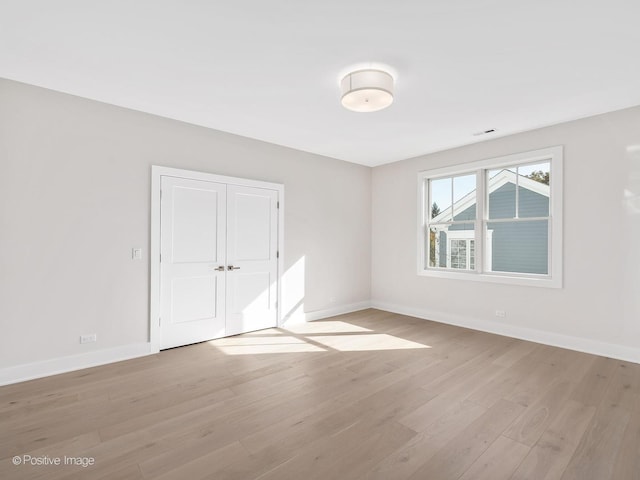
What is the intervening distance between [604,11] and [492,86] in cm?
99

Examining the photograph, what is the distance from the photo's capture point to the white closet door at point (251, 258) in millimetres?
4301

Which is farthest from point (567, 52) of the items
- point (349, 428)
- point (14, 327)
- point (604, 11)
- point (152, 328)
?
point (14, 327)

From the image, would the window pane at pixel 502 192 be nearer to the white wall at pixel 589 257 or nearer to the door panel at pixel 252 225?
the white wall at pixel 589 257

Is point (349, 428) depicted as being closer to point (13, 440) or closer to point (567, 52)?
point (13, 440)

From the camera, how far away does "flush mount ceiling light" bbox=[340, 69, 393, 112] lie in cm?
268

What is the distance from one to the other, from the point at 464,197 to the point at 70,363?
551 cm

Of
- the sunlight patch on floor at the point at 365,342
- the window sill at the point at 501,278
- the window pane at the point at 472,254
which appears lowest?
the sunlight patch on floor at the point at 365,342

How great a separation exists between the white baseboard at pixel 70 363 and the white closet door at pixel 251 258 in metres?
1.14

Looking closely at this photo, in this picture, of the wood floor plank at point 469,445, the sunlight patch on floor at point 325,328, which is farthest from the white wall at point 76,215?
the wood floor plank at point 469,445

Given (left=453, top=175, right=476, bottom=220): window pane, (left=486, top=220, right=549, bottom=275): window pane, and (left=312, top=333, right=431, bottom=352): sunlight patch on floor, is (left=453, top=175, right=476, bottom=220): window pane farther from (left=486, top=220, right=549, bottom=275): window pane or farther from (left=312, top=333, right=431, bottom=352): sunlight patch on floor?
(left=312, top=333, right=431, bottom=352): sunlight patch on floor

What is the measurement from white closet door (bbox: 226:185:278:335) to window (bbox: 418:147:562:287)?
261 centimetres

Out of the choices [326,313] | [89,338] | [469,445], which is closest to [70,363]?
[89,338]

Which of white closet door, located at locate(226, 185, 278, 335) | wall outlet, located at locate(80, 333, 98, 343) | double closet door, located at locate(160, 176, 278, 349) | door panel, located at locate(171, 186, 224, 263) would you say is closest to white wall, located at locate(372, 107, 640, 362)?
white closet door, located at locate(226, 185, 278, 335)

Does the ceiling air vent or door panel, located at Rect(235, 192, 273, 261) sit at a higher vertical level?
the ceiling air vent
